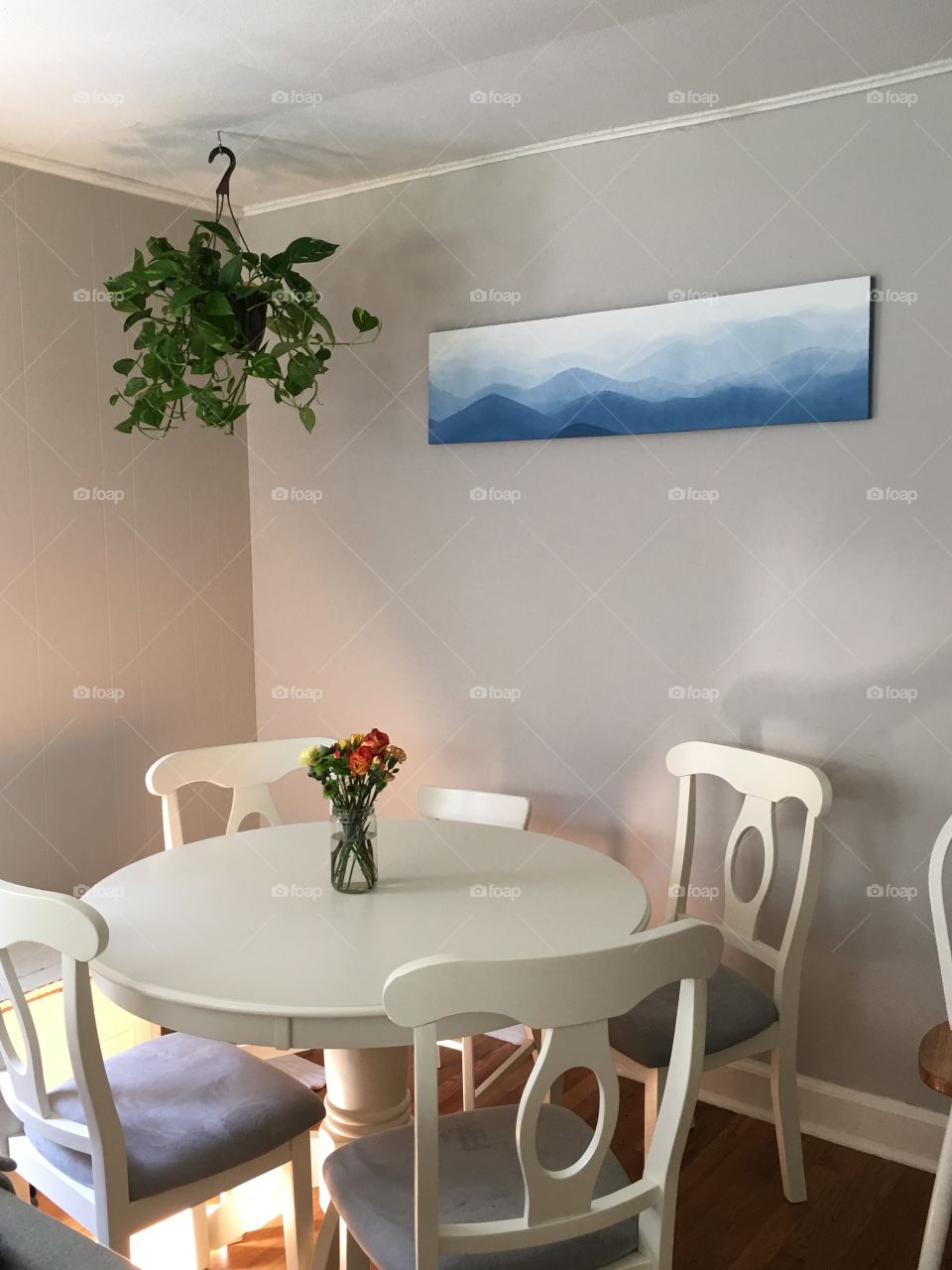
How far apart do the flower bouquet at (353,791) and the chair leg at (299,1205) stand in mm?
496

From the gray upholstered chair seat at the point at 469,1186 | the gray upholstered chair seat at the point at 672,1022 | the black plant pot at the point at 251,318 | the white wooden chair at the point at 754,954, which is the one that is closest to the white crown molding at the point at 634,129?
the black plant pot at the point at 251,318

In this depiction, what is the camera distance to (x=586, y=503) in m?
3.12

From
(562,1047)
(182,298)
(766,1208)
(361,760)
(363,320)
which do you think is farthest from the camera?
(363,320)

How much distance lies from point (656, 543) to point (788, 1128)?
1.46 meters

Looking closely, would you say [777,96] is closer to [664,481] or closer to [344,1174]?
[664,481]

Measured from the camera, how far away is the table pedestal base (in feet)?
7.21

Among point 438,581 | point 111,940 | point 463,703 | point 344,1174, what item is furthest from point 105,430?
point 344,1174

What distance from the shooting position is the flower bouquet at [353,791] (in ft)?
7.26

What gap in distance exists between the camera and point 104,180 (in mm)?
3273

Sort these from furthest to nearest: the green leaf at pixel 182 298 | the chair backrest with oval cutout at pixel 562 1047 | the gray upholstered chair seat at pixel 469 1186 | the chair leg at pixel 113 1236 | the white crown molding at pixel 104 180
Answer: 1. the white crown molding at pixel 104 180
2. the green leaf at pixel 182 298
3. the chair leg at pixel 113 1236
4. the gray upholstered chair seat at pixel 469 1186
5. the chair backrest with oval cutout at pixel 562 1047

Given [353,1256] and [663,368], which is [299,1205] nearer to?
[353,1256]

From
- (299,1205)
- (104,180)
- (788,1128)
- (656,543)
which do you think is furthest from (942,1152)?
(104,180)

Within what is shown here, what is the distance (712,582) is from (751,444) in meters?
0.37

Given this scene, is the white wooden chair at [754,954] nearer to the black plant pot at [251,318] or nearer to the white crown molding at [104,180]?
the black plant pot at [251,318]
